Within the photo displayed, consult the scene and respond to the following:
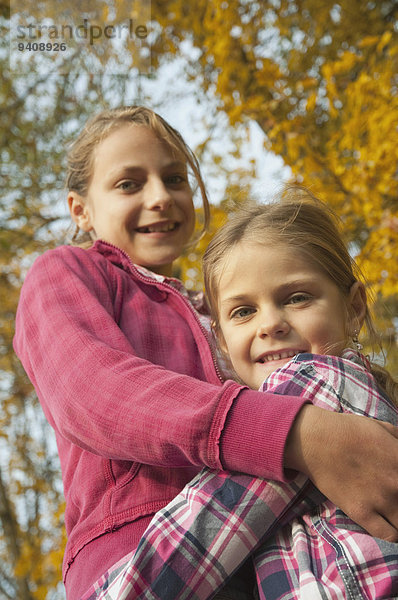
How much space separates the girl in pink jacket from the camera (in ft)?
3.66

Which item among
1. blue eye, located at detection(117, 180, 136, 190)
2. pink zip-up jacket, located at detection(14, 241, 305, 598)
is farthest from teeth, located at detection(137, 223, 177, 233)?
pink zip-up jacket, located at detection(14, 241, 305, 598)

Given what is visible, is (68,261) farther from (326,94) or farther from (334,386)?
(326,94)

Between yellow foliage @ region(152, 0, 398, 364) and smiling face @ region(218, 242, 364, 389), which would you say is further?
yellow foliage @ region(152, 0, 398, 364)

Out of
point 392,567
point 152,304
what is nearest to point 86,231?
point 152,304

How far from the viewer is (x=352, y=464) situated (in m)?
1.10

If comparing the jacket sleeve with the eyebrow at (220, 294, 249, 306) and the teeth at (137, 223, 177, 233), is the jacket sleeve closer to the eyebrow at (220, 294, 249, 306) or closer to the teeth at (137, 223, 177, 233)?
the eyebrow at (220, 294, 249, 306)

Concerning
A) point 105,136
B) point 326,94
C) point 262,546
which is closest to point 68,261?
point 105,136

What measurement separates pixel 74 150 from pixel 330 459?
138 cm

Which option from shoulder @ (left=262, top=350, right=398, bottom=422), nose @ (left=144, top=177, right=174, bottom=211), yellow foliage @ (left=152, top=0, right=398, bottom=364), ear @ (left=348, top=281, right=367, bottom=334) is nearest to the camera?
shoulder @ (left=262, top=350, right=398, bottom=422)

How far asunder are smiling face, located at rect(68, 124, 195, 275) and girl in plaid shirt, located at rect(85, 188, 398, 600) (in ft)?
1.17

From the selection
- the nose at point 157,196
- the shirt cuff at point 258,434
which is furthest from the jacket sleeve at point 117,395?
the nose at point 157,196

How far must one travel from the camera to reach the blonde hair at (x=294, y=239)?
4.84 ft

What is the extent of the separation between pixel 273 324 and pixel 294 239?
0.68ft

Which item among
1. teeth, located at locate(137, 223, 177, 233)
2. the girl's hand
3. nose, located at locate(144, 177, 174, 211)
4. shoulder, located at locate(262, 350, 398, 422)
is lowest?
the girl's hand
